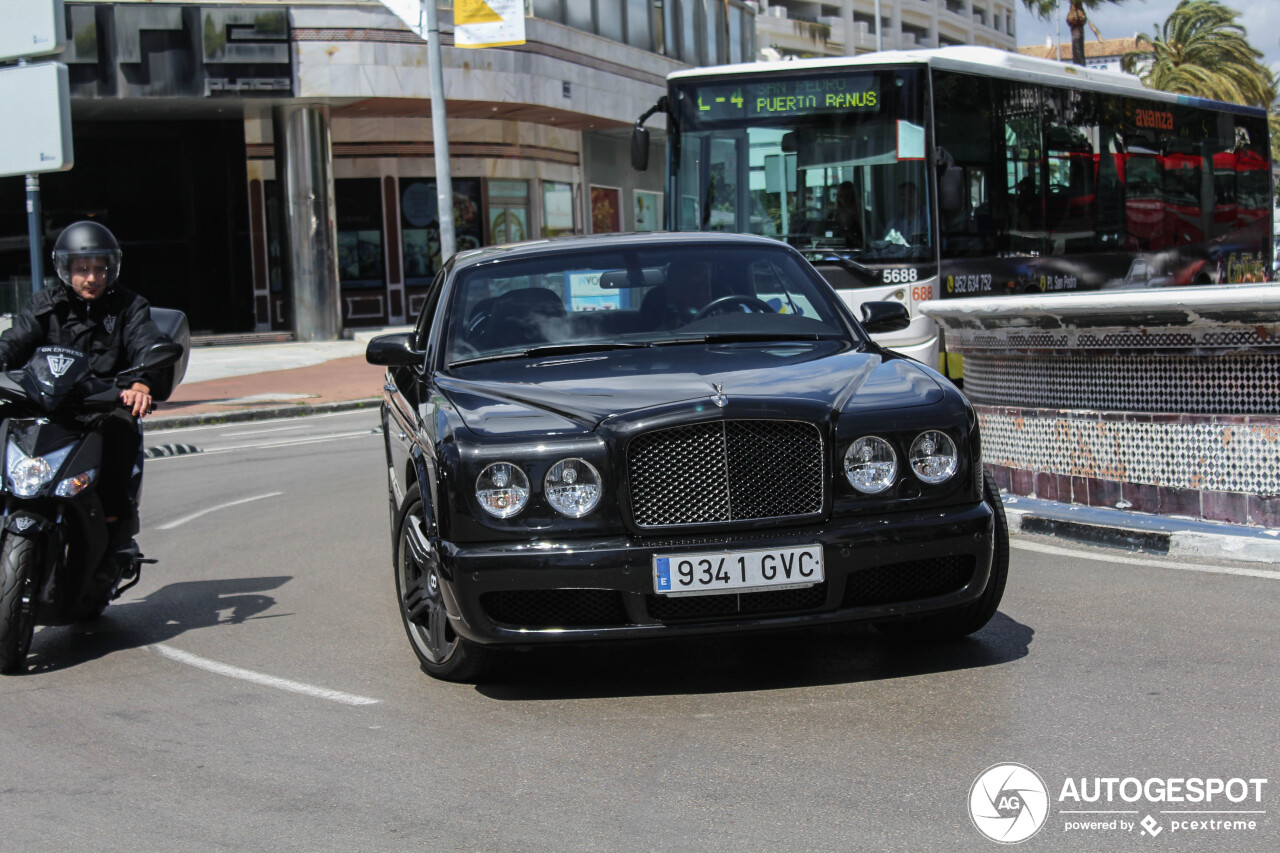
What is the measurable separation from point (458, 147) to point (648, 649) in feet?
109

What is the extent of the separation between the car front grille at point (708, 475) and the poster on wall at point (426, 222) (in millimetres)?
33302

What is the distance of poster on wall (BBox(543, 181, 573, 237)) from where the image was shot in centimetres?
4019

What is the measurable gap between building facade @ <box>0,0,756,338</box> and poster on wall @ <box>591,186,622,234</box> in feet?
0.40

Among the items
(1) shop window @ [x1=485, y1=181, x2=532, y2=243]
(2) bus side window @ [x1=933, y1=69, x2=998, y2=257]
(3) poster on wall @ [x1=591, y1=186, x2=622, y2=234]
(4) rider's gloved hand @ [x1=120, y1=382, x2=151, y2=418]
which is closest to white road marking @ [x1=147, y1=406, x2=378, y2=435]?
(2) bus side window @ [x1=933, y1=69, x2=998, y2=257]

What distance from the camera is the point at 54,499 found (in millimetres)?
5922

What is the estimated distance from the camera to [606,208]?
4319cm

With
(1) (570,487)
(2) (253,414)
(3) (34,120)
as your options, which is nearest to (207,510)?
(1) (570,487)

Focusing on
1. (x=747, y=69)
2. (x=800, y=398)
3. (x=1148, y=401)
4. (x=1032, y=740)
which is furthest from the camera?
(x=747, y=69)

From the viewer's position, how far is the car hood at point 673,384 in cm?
493

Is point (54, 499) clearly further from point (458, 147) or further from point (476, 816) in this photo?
point (458, 147)

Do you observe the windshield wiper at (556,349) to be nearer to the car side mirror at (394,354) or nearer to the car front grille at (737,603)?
the car side mirror at (394,354)

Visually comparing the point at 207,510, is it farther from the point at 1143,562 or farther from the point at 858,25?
the point at 858,25

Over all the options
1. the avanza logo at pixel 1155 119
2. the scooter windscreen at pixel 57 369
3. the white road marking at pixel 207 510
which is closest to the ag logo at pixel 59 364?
the scooter windscreen at pixel 57 369

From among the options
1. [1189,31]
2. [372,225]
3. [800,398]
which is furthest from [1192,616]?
[1189,31]
